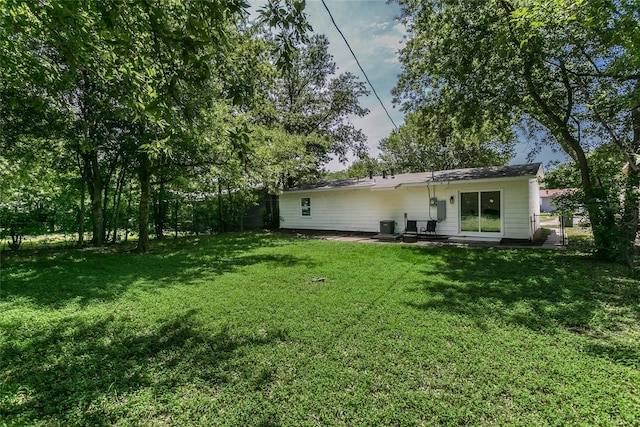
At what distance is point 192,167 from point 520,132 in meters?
13.8

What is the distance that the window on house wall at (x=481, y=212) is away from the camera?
1104 centimetres

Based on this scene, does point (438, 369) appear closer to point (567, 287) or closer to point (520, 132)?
point (567, 287)

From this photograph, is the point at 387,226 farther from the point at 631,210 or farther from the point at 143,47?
the point at 143,47

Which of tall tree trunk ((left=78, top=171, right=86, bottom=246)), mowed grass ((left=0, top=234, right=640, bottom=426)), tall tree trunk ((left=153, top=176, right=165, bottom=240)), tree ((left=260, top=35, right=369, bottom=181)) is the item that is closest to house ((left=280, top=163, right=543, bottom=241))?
mowed grass ((left=0, top=234, right=640, bottom=426))

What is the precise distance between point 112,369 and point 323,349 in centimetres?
204

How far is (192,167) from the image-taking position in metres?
10.7

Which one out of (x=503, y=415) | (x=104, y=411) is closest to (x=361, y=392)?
(x=503, y=415)

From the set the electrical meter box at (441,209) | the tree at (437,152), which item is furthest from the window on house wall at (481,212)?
the tree at (437,152)

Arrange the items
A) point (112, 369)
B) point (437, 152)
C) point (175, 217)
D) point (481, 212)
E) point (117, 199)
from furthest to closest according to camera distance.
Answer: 1. point (437, 152)
2. point (175, 217)
3. point (117, 199)
4. point (481, 212)
5. point (112, 369)

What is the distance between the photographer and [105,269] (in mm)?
6984

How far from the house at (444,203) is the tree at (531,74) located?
85.6 inches

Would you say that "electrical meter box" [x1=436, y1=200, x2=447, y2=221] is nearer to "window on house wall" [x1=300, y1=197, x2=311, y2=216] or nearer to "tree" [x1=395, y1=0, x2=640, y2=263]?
"tree" [x1=395, y1=0, x2=640, y2=263]

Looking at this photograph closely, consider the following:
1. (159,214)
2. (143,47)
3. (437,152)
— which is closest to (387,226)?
(159,214)

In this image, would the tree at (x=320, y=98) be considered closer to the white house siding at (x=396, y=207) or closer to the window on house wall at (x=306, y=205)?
the window on house wall at (x=306, y=205)
